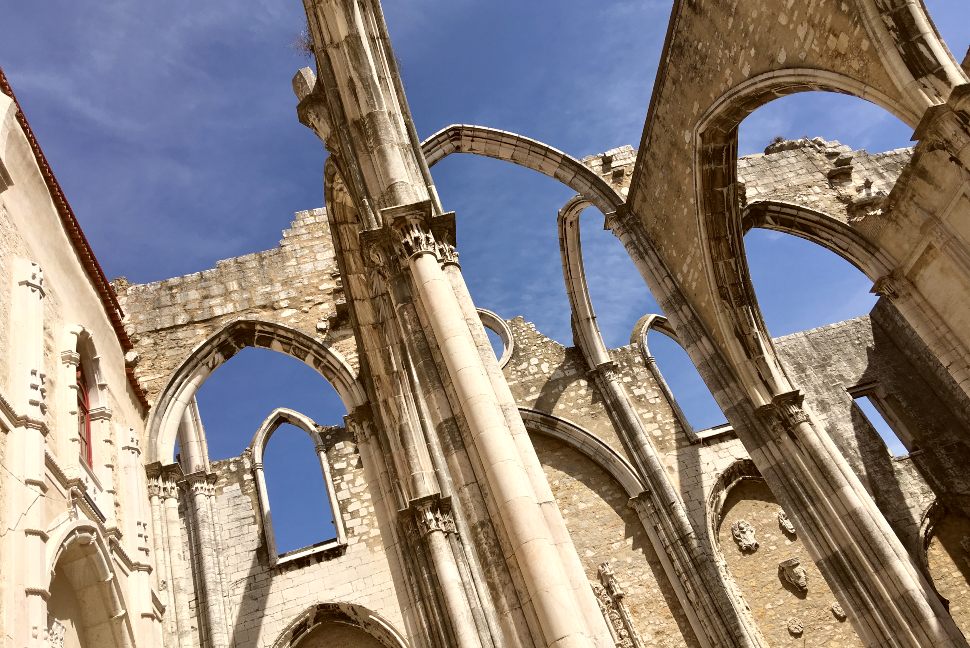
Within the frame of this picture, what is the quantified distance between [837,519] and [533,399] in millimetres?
6173

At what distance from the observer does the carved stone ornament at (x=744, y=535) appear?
40.6ft

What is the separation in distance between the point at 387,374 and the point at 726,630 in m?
6.09

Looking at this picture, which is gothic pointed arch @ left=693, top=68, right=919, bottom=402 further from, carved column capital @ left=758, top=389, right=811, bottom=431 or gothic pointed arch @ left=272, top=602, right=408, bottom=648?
gothic pointed arch @ left=272, top=602, right=408, bottom=648

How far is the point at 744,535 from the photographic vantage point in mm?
12477

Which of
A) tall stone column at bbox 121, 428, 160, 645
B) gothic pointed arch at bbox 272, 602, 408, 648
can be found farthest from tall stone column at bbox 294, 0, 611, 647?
gothic pointed arch at bbox 272, 602, 408, 648

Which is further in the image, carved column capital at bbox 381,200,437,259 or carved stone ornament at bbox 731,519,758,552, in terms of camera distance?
carved stone ornament at bbox 731,519,758,552

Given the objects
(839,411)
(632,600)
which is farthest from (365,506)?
(839,411)

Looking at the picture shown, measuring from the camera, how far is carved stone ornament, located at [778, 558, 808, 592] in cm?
1212

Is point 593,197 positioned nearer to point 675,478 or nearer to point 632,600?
point 675,478

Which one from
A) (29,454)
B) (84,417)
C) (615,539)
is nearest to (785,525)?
(615,539)

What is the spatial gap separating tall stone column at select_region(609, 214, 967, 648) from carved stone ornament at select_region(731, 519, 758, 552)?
4114 mm

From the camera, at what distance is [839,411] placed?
45.1ft

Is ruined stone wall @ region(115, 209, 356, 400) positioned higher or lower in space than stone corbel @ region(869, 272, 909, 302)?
higher

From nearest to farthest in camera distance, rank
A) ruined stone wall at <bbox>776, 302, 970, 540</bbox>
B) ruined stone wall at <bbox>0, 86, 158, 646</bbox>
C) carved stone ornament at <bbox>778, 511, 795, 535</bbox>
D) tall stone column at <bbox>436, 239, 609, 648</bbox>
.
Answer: tall stone column at <bbox>436, 239, 609, 648</bbox>, ruined stone wall at <bbox>0, 86, 158, 646</bbox>, carved stone ornament at <bbox>778, 511, 795, 535</bbox>, ruined stone wall at <bbox>776, 302, 970, 540</bbox>
